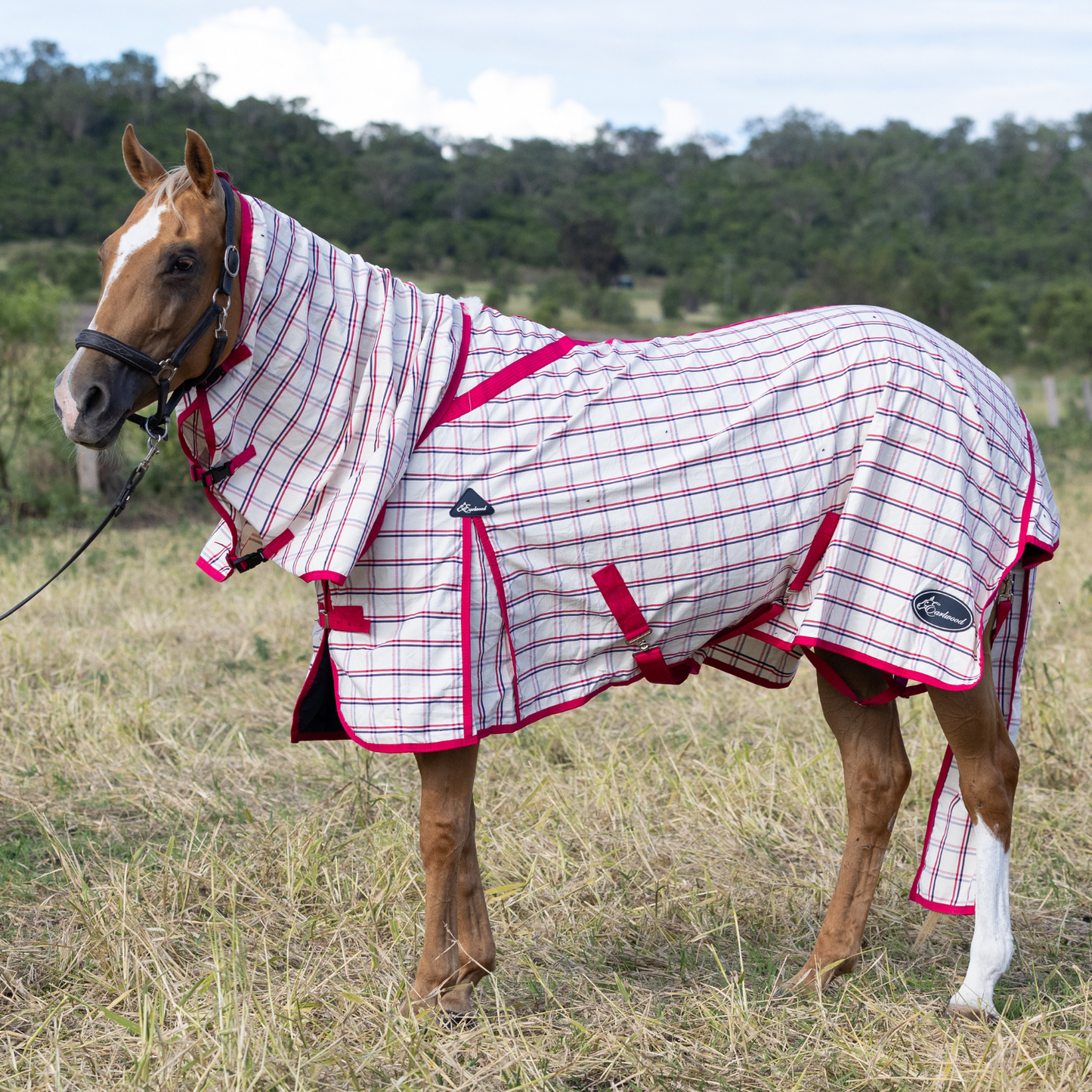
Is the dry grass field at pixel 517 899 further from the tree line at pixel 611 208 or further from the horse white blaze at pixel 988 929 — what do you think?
the tree line at pixel 611 208

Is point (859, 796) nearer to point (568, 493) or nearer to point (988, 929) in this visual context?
point (988, 929)

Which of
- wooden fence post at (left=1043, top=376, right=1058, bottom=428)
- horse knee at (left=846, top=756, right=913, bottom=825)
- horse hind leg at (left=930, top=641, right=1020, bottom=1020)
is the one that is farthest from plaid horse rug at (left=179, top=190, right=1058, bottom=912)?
wooden fence post at (left=1043, top=376, right=1058, bottom=428)

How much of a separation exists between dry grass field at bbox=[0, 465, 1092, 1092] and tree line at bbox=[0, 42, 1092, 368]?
959 inches

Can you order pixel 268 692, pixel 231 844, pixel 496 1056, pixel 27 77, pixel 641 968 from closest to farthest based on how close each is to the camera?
pixel 496 1056 < pixel 641 968 < pixel 231 844 < pixel 268 692 < pixel 27 77

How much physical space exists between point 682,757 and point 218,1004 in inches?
82.9

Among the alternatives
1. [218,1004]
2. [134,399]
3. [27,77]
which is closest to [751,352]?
[134,399]

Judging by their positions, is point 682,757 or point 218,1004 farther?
point 682,757

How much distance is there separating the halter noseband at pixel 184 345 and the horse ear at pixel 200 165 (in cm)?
5

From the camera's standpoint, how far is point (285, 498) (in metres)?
2.26

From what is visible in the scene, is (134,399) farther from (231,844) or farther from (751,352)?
(231,844)

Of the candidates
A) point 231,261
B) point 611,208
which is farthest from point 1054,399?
point 611,208

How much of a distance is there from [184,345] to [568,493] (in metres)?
0.83

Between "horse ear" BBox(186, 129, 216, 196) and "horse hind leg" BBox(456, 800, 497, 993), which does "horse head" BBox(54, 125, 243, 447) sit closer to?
"horse ear" BBox(186, 129, 216, 196)

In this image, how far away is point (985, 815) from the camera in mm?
2615
